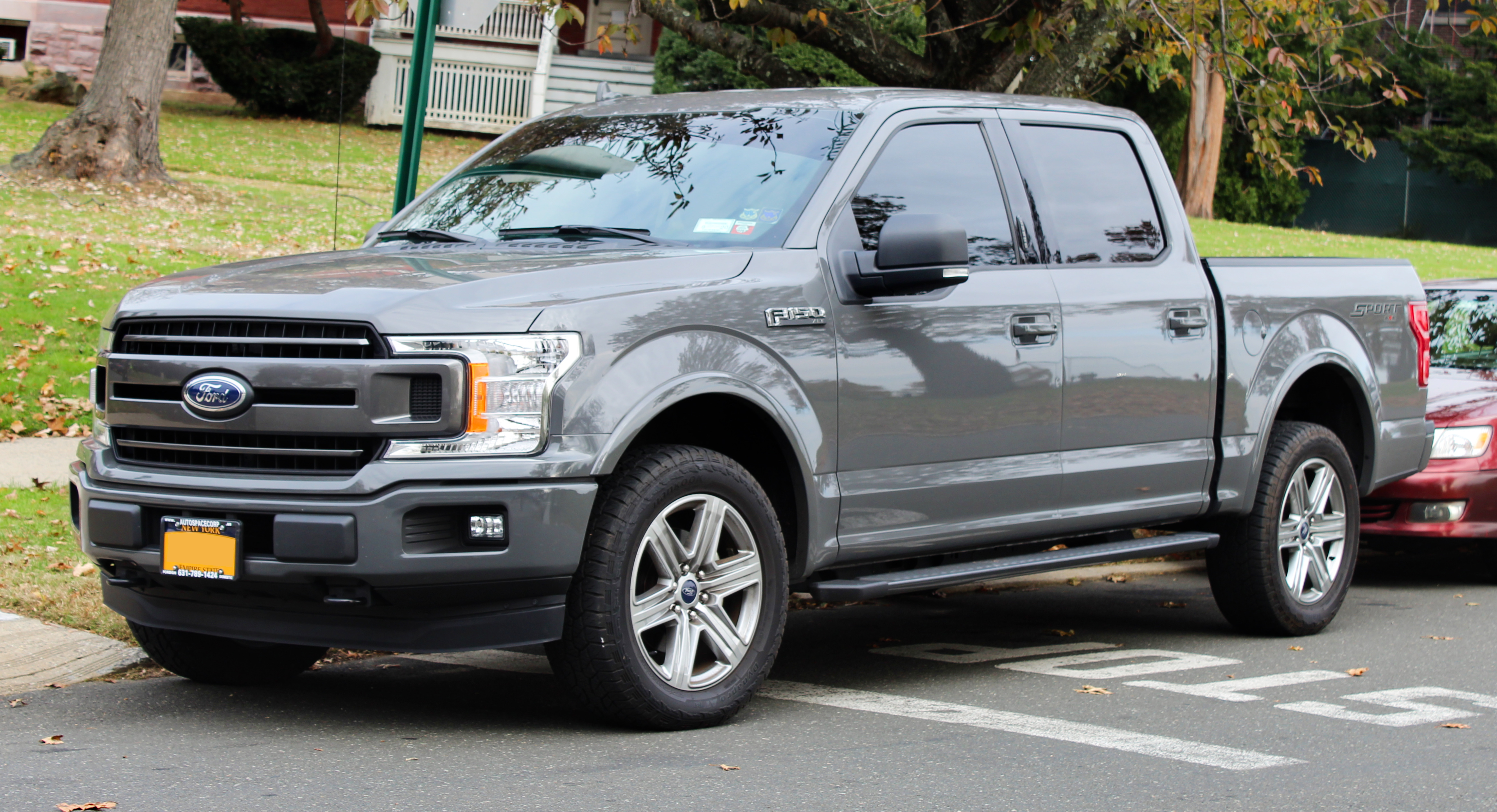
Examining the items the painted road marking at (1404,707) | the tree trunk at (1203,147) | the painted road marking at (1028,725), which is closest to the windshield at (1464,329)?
the painted road marking at (1404,707)

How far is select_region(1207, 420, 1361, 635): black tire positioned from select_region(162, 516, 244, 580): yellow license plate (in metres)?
4.27

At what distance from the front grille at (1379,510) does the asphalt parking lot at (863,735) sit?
1637 millimetres

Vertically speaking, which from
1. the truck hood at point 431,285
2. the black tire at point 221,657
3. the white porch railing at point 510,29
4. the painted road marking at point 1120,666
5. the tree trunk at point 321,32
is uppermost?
the white porch railing at point 510,29

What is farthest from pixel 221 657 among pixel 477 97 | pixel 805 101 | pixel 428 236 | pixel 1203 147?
pixel 1203 147

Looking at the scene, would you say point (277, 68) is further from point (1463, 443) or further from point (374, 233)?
point (374, 233)

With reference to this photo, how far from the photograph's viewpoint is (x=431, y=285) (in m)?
5.00

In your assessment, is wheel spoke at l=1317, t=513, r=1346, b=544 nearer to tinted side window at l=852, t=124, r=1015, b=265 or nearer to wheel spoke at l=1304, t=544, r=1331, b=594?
wheel spoke at l=1304, t=544, r=1331, b=594

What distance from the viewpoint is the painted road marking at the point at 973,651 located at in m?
6.99

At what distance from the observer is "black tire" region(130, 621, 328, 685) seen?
19.1 feet

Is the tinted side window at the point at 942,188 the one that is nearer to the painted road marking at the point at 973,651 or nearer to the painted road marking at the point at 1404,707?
the painted road marking at the point at 973,651

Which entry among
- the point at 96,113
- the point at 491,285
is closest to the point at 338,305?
the point at 491,285

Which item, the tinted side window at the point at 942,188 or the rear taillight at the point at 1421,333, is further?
the rear taillight at the point at 1421,333

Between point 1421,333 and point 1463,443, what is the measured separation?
126 cm

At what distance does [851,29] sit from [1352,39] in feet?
107
